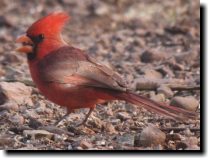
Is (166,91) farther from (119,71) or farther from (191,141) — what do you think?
(191,141)

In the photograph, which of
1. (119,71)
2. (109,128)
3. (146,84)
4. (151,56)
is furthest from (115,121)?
(151,56)

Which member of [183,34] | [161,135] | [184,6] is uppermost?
[184,6]

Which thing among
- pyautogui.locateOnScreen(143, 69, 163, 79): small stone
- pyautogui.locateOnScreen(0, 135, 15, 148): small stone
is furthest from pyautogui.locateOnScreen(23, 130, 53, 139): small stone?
pyautogui.locateOnScreen(143, 69, 163, 79): small stone

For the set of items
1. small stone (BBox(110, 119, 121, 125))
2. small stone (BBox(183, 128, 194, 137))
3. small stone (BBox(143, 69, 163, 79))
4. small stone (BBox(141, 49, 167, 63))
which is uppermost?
small stone (BBox(141, 49, 167, 63))

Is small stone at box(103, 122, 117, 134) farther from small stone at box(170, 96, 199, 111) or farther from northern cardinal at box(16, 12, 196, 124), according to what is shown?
small stone at box(170, 96, 199, 111)

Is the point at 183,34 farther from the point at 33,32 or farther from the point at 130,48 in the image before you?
the point at 33,32

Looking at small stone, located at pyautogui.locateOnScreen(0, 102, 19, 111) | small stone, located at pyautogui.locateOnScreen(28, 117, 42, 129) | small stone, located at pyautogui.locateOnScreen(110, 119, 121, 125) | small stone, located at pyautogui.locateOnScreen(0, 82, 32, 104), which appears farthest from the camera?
small stone, located at pyautogui.locateOnScreen(0, 82, 32, 104)

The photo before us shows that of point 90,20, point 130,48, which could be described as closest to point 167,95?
point 130,48

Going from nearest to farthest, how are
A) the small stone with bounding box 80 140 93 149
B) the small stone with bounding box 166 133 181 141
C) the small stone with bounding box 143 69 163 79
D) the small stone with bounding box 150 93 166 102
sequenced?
the small stone with bounding box 80 140 93 149 → the small stone with bounding box 166 133 181 141 → the small stone with bounding box 150 93 166 102 → the small stone with bounding box 143 69 163 79
